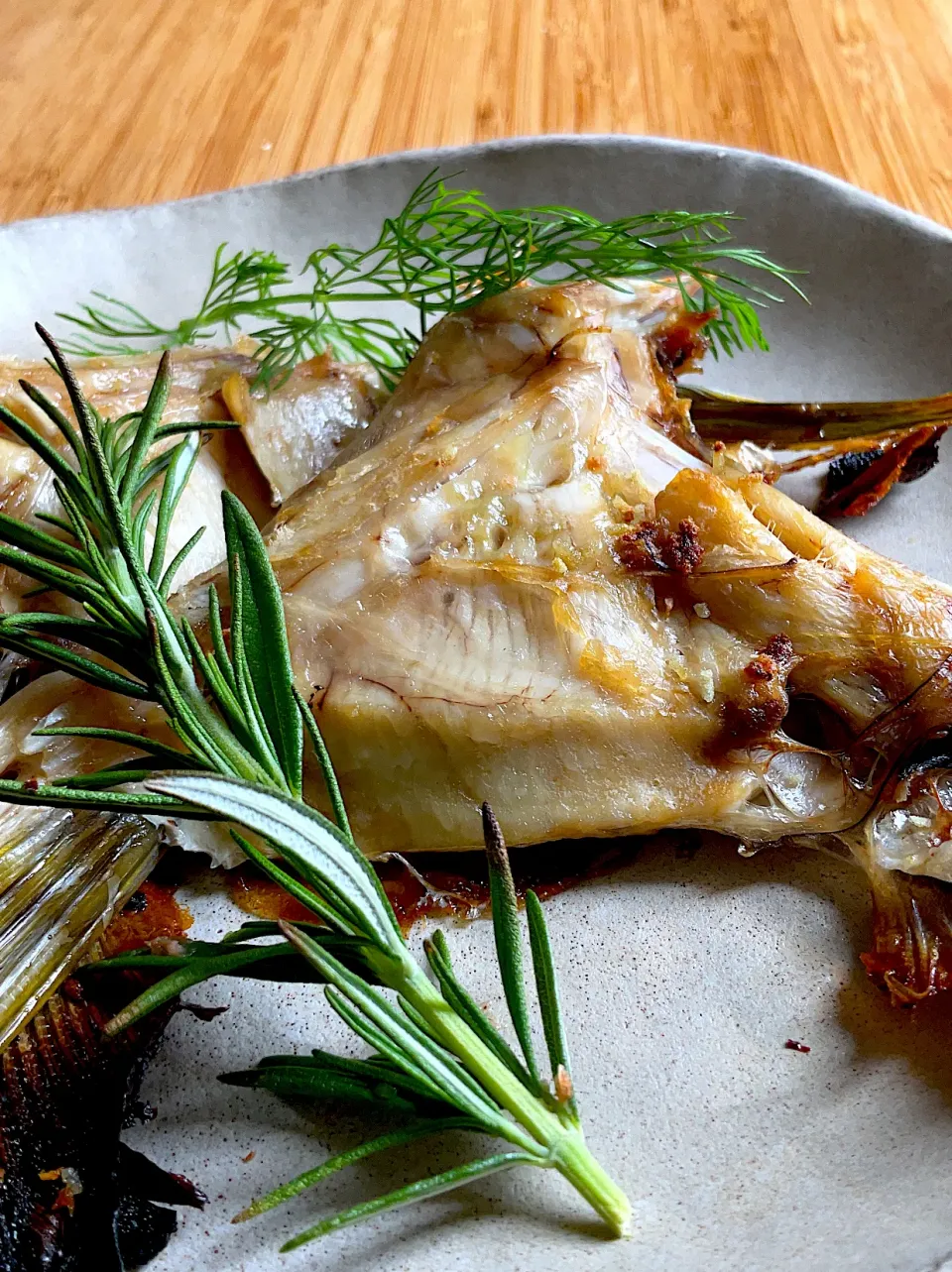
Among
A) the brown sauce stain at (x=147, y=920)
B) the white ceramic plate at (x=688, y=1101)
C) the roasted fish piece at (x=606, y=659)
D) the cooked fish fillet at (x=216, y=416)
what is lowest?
the white ceramic plate at (x=688, y=1101)

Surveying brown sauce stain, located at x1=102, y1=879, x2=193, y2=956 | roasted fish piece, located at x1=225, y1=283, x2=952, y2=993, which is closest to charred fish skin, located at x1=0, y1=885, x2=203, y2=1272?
brown sauce stain, located at x1=102, y1=879, x2=193, y2=956

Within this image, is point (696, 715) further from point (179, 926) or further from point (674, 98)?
point (674, 98)

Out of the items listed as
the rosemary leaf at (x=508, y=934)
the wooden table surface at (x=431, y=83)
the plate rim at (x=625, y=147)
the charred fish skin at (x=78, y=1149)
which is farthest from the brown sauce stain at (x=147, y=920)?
the wooden table surface at (x=431, y=83)

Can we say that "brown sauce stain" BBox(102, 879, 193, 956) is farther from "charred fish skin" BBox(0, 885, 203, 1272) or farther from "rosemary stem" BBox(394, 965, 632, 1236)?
"rosemary stem" BBox(394, 965, 632, 1236)

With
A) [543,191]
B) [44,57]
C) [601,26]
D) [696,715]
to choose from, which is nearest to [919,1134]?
[696,715]

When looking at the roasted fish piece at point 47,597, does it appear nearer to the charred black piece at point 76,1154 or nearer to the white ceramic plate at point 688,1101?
the charred black piece at point 76,1154
